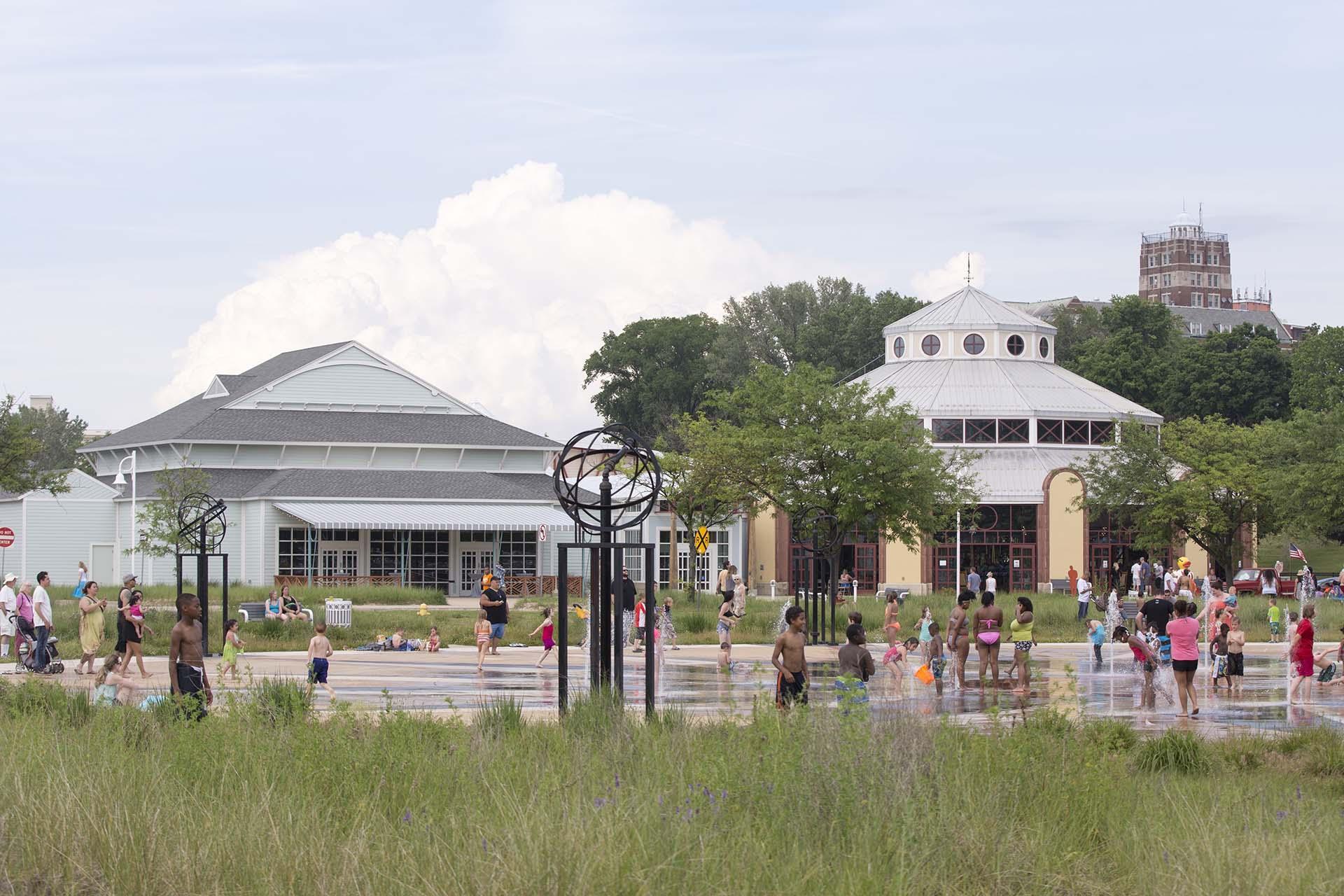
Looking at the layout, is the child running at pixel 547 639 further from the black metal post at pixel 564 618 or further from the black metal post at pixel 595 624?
the black metal post at pixel 564 618

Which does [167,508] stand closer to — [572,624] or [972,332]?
[572,624]

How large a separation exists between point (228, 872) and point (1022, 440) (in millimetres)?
64822

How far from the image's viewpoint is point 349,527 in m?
61.2

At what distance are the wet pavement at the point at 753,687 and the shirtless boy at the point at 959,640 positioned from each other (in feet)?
1.36

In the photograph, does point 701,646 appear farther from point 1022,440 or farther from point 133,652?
point 1022,440

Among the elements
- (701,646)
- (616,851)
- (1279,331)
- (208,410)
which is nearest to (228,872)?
(616,851)

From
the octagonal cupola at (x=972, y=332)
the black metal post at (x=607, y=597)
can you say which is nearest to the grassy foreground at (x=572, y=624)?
the black metal post at (x=607, y=597)

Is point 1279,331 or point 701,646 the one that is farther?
point 1279,331

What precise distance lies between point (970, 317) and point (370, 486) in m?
29.8

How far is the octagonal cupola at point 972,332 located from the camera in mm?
79250

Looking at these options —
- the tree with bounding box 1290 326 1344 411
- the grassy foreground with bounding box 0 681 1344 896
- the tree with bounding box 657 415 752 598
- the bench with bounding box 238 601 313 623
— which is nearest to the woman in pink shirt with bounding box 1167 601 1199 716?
the grassy foreground with bounding box 0 681 1344 896

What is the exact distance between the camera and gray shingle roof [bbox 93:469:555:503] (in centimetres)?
6269

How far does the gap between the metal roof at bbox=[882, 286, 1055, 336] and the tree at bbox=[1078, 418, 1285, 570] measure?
14092mm

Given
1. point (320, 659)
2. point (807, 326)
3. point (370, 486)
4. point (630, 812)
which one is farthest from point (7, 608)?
point (807, 326)
